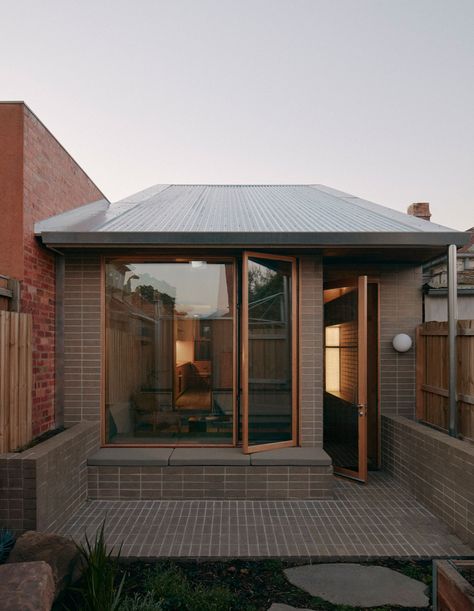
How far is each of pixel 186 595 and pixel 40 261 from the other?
148 inches

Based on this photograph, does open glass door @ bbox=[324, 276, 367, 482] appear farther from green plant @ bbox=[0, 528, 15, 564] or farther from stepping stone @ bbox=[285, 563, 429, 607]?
green plant @ bbox=[0, 528, 15, 564]

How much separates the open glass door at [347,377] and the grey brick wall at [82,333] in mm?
3340

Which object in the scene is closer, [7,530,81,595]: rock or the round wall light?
[7,530,81,595]: rock

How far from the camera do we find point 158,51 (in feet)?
27.6

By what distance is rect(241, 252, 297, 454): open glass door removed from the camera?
16.1 ft

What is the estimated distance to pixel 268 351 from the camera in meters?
5.04

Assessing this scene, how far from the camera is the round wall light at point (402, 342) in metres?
5.80

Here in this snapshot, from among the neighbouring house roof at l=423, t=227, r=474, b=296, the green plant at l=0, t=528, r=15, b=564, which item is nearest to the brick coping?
the neighbouring house roof at l=423, t=227, r=474, b=296

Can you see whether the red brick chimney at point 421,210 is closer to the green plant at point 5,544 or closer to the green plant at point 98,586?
the green plant at point 98,586

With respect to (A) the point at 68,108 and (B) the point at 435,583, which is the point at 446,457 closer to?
(B) the point at 435,583

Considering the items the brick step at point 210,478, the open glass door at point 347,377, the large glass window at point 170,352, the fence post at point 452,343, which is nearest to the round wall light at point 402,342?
the open glass door at point 347,377

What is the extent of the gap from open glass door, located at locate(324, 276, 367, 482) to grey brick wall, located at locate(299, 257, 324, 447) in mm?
545

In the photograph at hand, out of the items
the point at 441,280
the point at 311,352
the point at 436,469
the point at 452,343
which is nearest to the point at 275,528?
the point at 436,469

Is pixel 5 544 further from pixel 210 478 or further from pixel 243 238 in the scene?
pixel 243 238
